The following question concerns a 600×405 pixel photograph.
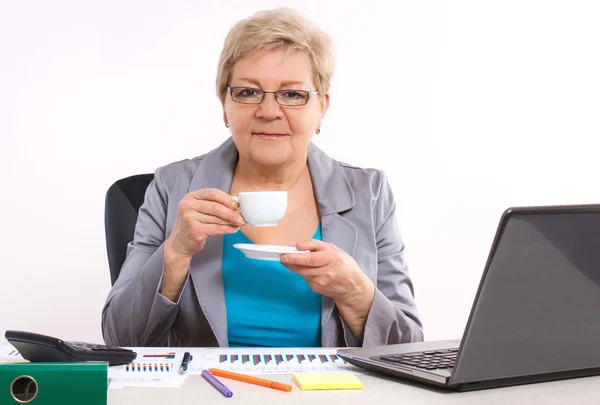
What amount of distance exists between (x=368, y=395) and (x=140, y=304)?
0.77m

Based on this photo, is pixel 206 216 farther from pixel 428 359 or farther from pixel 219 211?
pixel 428 359

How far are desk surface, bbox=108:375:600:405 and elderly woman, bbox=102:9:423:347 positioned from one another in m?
0.49

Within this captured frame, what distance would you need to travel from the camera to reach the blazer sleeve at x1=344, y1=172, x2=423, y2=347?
1675 millimetres

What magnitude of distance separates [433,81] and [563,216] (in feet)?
9.22

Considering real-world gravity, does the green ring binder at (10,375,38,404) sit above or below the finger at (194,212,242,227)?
below

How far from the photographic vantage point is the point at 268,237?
1975 mm

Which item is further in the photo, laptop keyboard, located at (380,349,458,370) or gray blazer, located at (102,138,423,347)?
gray blazer, located at (102,138,423,347)

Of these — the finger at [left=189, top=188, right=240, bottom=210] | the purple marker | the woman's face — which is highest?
the woman's face

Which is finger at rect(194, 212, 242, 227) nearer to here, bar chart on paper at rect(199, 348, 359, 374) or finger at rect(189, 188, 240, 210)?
finger at rect(189, 188, 240, 210)

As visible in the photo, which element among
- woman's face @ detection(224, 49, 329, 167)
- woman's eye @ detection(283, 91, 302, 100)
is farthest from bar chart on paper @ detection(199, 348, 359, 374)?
woman's eye @ detection(283, 91, 302, 100)

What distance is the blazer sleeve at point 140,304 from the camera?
170cm

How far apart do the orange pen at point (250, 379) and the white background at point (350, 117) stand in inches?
86.5

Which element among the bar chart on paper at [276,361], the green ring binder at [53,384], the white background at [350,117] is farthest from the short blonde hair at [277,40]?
the white background at [350,117]

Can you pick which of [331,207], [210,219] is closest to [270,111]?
[331,207]
